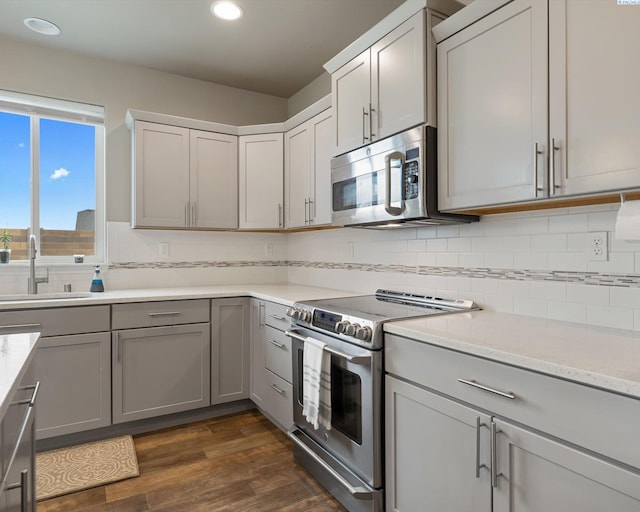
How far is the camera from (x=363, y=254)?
289 centimetres

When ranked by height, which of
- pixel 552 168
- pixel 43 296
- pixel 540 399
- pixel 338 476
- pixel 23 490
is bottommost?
pixel 338 476

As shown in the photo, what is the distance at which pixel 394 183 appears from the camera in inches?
79.7

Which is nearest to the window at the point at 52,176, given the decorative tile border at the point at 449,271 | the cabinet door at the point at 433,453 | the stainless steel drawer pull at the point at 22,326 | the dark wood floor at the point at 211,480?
the decorative tile border at the point at 449,271

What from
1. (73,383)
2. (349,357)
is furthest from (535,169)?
(73,383)

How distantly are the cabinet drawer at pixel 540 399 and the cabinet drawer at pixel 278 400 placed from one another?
1.13 meters

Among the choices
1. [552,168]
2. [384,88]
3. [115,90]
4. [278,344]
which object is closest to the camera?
[552,168]

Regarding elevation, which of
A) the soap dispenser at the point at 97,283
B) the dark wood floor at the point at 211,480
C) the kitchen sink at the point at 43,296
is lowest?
the dark wood floor at the point at 211,480

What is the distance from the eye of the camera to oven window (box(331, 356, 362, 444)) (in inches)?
70.3

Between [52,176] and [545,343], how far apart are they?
11.5 feet

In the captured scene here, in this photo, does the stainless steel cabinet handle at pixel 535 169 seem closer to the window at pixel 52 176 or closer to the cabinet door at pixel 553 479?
the cabinet door at pixel 553 479

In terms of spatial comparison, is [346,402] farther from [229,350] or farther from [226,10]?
[226,10]

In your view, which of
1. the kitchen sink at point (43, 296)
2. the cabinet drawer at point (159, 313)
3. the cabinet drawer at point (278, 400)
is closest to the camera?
the cabinet drawer at point (278, 400)

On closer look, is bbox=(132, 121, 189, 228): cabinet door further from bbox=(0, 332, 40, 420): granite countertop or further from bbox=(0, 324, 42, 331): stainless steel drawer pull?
bbox=(0, 332, 40, 420): granite countertop

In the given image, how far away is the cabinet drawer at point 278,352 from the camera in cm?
246
